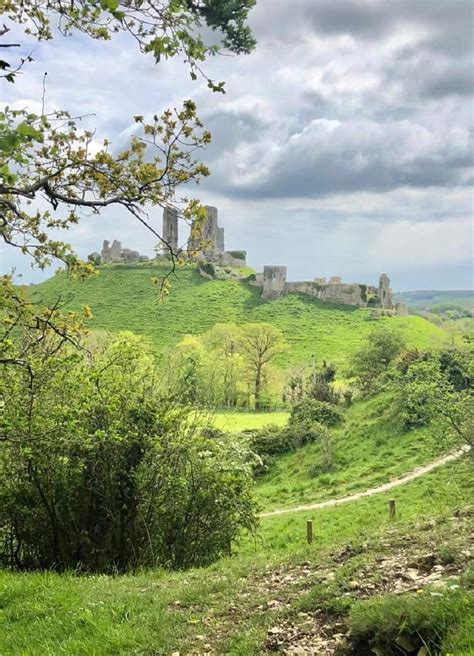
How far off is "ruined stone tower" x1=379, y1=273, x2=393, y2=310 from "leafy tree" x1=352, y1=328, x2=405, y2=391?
6375 centimetres

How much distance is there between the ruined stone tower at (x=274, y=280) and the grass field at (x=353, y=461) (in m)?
81.2

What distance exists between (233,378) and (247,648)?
59.0 metres

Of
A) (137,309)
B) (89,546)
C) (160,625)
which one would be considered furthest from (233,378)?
(160,625)

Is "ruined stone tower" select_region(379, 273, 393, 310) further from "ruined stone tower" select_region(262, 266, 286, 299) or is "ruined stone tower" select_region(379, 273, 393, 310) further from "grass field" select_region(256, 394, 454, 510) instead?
"grass field" select_region(256, 394, 454, 510)

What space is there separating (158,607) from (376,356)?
43.4 meters

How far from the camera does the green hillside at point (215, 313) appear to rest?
298 feet

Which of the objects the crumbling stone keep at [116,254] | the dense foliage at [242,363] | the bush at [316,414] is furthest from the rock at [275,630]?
the crumbling stone keep at [116,254]

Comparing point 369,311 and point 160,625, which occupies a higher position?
point 369,311

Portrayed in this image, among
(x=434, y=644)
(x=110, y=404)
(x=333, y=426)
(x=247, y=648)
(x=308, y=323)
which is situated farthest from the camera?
(x=308, y=323)

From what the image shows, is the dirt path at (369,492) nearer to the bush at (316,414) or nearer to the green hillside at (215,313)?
the bush at (316,414)

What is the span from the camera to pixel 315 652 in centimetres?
521

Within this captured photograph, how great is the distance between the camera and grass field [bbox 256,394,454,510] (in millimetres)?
26141

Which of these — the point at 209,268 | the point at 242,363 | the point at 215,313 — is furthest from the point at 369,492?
the point at 209,268

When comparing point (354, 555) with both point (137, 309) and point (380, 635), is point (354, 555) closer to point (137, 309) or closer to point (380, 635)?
point (380, 635)
